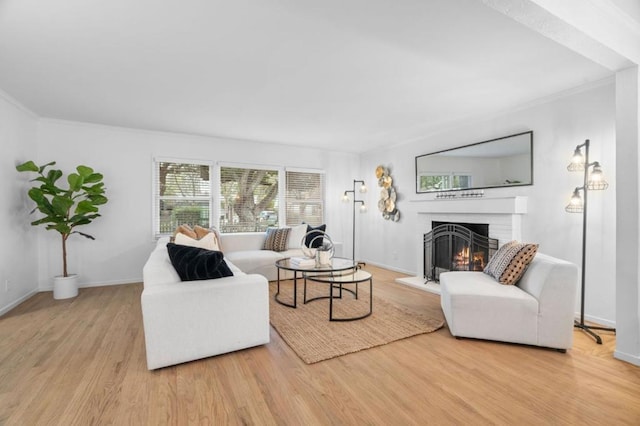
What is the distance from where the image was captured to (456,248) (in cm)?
445

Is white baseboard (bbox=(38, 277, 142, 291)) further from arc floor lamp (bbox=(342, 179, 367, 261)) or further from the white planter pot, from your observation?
arc floor lamp (bbox=(342, 179, 367, 261))

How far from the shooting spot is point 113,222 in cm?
460

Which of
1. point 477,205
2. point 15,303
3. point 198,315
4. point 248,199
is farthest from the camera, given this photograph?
point 248,199

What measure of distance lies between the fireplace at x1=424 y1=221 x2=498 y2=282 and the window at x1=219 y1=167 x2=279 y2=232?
282 centimetres

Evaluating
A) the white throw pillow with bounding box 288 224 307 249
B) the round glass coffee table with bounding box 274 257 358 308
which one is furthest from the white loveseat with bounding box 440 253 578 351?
the white throw pillow with bounding box 288 224 307 249

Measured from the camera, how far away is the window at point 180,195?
195 inches

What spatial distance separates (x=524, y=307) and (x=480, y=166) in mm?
2271

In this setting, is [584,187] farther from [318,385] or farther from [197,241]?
[197,241]

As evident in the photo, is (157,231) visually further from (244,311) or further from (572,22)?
(572,22)

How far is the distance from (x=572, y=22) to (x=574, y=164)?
1.74m

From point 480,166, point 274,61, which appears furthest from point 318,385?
point 480,166

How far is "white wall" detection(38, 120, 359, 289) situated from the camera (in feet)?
14.1

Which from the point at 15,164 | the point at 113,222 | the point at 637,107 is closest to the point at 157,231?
the point at 113,222

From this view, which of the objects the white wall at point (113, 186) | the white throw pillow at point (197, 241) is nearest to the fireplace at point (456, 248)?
the white throw pillow at point (197, 241)
